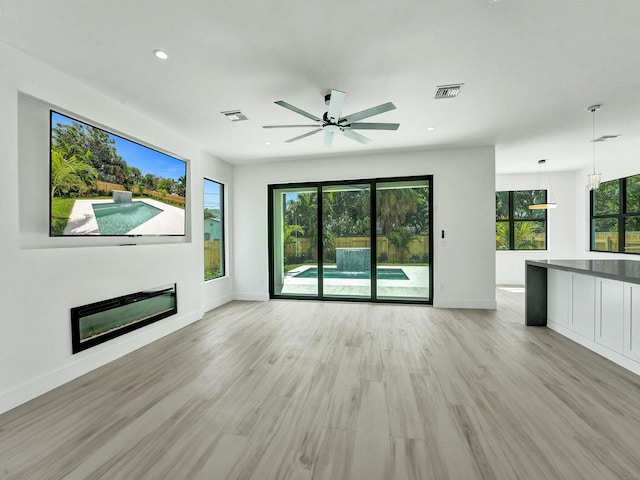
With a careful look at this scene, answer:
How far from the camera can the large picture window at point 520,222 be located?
7.60 metres

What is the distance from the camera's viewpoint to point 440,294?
5.29 m

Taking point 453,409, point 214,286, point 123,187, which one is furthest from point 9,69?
point 453,409

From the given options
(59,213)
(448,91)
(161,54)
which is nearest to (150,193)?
(59,213)

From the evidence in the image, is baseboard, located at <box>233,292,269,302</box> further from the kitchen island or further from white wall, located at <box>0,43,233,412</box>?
the kitchen island

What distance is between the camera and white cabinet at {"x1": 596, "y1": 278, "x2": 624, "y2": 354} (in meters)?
2.88

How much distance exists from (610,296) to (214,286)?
18.4 feet

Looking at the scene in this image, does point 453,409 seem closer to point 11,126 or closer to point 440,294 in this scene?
point 440,294

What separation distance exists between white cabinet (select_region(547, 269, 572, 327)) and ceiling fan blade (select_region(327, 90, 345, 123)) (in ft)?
11.7

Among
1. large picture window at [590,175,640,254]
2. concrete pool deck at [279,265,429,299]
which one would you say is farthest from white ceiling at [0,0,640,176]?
large picture window at [590,175,640,254]

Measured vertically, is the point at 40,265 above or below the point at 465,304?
above

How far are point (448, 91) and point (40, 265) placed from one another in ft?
13.9

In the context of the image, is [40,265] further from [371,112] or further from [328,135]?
[371,112]

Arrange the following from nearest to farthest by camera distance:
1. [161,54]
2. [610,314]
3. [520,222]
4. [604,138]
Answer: [161,54], [610,314], [604,138], [520,222]

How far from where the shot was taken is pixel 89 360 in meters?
2.84
